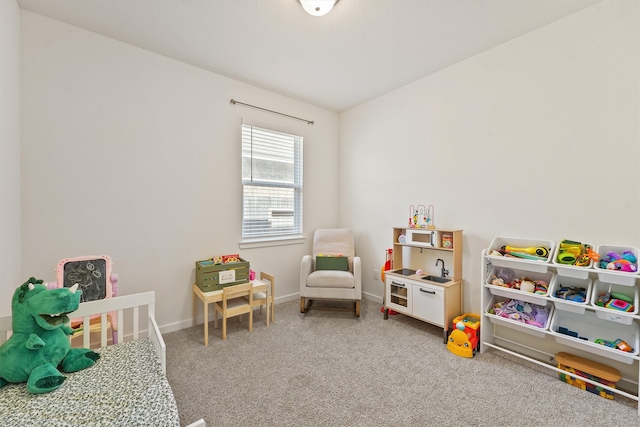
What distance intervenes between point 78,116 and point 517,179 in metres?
3.80

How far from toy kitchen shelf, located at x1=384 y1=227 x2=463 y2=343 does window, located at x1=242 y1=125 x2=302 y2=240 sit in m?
1.43

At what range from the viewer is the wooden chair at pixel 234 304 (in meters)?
2.51

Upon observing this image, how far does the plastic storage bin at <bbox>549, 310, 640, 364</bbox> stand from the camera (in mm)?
1718

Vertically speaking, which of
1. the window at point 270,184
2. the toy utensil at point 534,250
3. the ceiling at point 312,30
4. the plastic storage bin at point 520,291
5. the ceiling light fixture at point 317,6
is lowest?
the plastic storage bin at point 520,291

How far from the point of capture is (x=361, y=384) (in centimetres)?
188

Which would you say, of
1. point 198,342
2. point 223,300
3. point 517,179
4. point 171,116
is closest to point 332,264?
point 223,300

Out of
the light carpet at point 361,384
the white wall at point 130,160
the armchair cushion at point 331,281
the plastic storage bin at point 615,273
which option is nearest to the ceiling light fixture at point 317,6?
the white wall at point 130,160

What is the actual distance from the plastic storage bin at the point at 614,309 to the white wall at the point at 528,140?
0.31 m

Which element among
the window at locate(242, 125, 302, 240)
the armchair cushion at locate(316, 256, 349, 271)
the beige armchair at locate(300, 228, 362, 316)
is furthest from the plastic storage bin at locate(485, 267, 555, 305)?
the window at locate(242, 125, 302, 240)

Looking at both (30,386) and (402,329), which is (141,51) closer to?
(30,386)

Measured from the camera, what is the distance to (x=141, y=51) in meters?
2.51

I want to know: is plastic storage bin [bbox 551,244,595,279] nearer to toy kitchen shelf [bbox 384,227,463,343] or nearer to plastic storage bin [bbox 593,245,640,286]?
plastic storage bin [bbox 593,245,640,286]

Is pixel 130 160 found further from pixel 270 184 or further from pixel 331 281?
pixel 331 281

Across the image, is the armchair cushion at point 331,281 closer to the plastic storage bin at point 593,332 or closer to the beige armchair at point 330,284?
the beige armchair at point 330,284
